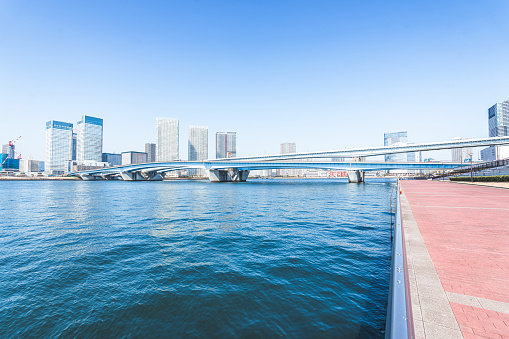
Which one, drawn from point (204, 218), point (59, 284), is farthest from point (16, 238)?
point (204, 218)

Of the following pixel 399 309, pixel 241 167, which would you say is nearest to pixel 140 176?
pixel 241 167

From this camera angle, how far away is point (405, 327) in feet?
10.6

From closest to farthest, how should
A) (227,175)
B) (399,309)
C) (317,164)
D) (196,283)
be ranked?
1. (399,309)
2. (196,283)
3. (317,164)
4. (227,175)

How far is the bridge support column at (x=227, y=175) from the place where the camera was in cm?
11062

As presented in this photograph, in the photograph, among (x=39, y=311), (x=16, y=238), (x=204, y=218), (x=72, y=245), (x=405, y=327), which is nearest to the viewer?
(x=405, y=327)

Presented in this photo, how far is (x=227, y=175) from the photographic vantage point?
12112 cm

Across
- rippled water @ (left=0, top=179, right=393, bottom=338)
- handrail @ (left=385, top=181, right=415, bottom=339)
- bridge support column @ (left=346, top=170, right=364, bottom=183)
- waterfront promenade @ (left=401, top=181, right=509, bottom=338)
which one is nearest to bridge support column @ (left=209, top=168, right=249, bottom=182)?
bridge support column @ (left=346, top=170, right=364, bottom=183)

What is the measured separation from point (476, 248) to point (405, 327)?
7340mm

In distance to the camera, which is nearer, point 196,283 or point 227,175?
point 196,283

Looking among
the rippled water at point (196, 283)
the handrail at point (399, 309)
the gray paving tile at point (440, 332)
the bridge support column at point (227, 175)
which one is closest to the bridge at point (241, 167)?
the bridge support column at point (227, 175)

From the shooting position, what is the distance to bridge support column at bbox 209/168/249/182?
4355 inches

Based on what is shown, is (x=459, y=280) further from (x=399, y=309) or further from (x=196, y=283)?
(x=196, y=283)

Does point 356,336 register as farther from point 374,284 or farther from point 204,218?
point 204,218

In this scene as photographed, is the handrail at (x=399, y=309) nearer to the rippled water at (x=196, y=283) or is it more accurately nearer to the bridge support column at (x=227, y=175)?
the rippled water at (x=196, y=283)
